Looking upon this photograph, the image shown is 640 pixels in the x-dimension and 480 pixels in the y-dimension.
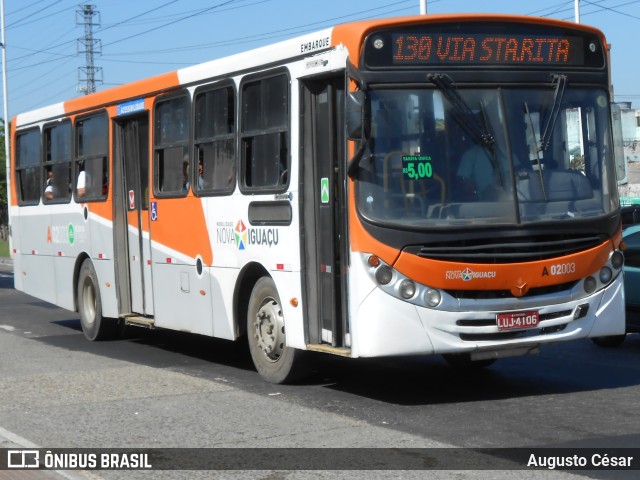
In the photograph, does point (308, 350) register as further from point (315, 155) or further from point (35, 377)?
point (35, 377)

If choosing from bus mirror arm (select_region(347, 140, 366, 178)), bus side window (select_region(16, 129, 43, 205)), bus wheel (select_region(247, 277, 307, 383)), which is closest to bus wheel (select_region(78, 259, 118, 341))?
bus side window (select_region(16, 129, 43, 205))

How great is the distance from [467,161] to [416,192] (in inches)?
20.8

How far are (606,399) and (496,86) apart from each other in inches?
113

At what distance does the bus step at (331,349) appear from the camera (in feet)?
33.2

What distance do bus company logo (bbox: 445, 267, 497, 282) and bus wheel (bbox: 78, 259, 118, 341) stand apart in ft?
24.3

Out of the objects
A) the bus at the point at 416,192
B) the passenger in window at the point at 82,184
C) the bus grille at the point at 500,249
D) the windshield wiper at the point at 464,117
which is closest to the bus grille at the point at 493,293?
the bus at the point at 416,192

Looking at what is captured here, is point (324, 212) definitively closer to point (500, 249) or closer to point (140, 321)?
point (500, 249)

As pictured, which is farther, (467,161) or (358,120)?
(467,161)

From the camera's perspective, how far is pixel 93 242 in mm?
16031

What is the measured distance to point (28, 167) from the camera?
61.2 feet

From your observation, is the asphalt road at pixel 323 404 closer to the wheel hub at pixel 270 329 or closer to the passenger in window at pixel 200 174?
the wheel hub at pixel 270 329

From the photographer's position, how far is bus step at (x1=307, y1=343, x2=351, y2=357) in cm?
1011

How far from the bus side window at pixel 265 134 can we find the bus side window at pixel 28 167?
7.12 metres

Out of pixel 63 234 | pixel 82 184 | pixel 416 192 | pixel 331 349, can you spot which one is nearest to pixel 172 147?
pixel 82 184
